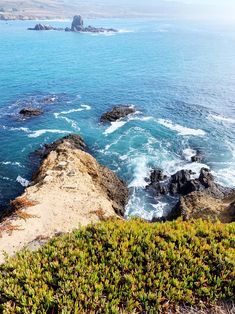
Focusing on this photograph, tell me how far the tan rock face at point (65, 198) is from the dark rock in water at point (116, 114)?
2296 cm

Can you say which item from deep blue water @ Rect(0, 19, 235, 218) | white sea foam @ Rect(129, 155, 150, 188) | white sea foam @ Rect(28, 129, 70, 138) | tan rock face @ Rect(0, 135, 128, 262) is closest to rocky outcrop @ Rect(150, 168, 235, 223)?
white sea foam @ Rect(129, 155, 150, 188)

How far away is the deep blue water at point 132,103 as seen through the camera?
2221 inches

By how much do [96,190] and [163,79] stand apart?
71172mm

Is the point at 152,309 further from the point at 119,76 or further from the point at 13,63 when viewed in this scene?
the point at 13,63

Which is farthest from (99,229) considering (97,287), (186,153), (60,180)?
(186,153)

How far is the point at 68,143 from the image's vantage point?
57.4 metres

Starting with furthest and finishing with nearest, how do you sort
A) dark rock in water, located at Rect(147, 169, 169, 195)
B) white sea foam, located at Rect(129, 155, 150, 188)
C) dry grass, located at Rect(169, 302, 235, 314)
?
white sea foam, located at Rect(129, 155, 150, 188), dark rock in water, located at Rect(147, 169, 169, 195), dry grass, located at Rect(169, 302, 235, 314)

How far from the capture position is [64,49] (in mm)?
159000

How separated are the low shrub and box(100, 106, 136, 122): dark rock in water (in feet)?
189

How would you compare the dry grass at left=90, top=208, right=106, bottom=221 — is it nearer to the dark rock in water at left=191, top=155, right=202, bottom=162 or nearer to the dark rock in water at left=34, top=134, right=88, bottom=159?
the dark rock in water at left=34, top=134, right=88, bottom=159

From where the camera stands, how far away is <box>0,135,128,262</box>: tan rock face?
29.2 metres

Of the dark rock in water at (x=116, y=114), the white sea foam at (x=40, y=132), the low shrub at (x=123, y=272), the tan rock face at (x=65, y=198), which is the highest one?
the low shrub at (x=123, y=272)

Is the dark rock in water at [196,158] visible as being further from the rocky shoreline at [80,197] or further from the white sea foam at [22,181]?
the white sea foam at [22,181]

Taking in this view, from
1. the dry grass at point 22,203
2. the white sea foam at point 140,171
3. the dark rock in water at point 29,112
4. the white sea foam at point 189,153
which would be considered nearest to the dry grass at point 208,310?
the dry grass at point 22,203
